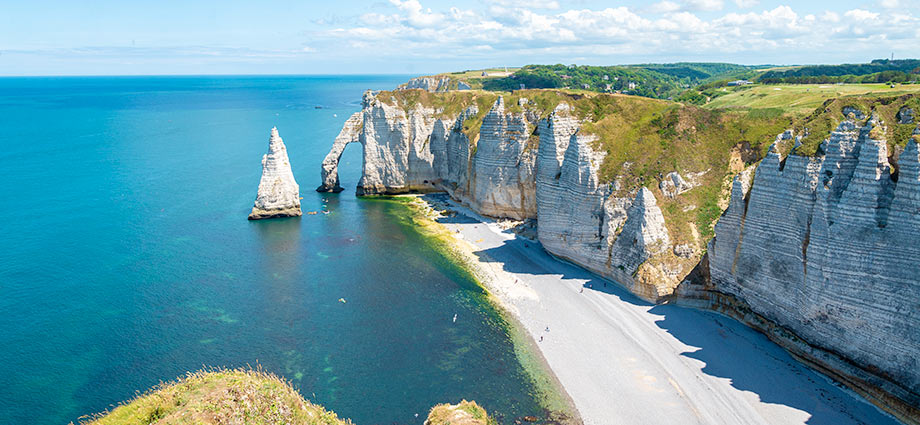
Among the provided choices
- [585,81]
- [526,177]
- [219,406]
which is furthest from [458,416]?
[585,81]

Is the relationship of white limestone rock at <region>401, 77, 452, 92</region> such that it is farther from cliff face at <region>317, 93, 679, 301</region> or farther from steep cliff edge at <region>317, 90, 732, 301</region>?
steep cliff edge at <region>317, 90, 732, 301</region>

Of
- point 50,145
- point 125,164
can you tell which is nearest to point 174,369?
point 125,164

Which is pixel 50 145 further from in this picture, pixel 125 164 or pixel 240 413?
pixel 240 413

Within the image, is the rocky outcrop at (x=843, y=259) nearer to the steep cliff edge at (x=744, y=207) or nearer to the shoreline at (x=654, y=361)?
the steep cliff edge at (x=744, y=207)

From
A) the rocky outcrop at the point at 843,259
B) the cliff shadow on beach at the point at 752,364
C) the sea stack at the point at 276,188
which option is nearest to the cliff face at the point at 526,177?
the cliff shadow on beach at the point at 752,364

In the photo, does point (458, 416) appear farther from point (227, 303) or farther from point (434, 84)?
point (434, 84)

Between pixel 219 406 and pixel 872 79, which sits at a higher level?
pixel 872 79
